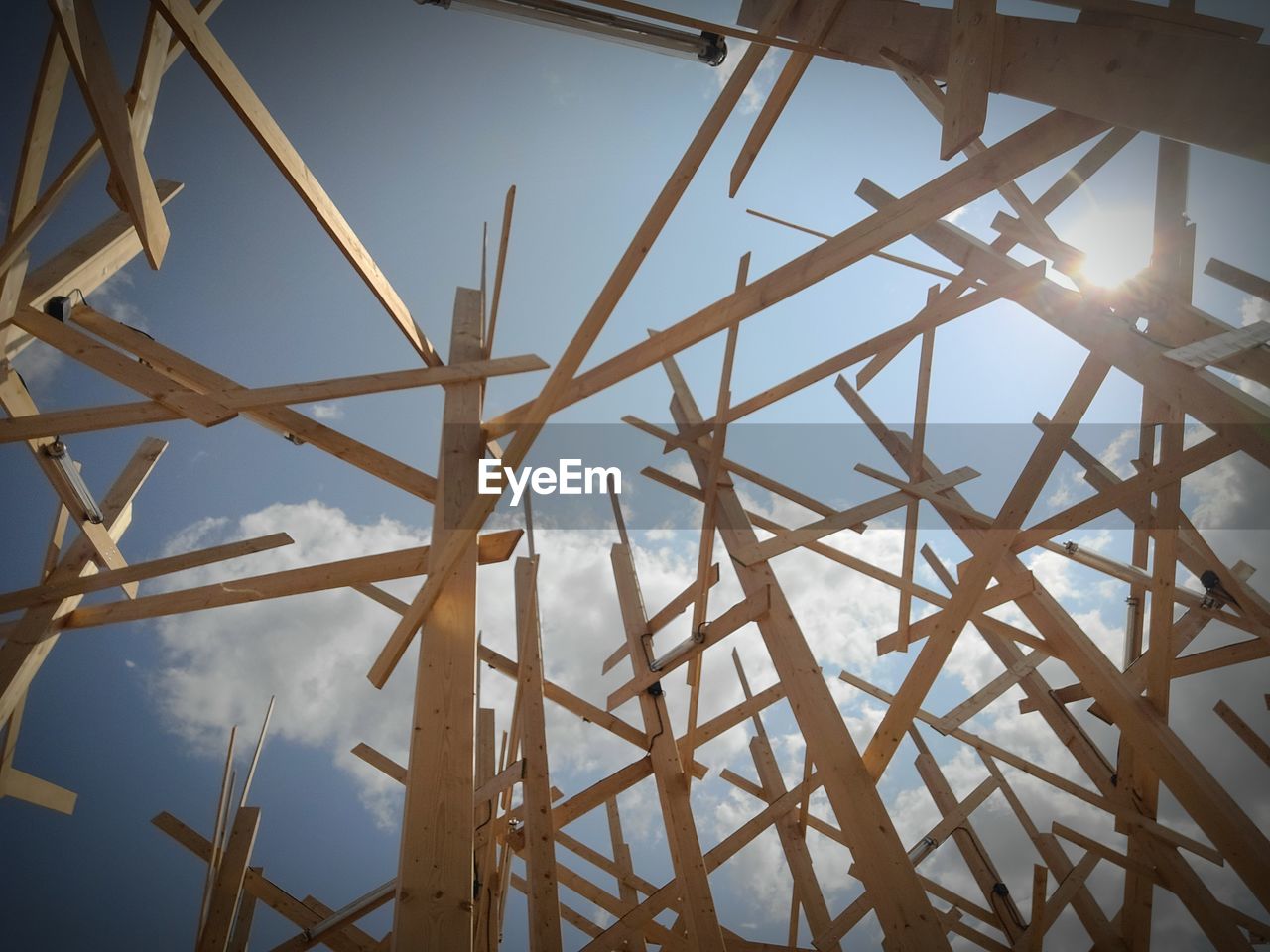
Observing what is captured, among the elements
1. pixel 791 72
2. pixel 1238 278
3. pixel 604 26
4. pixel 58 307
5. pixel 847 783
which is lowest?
pixel 847 783

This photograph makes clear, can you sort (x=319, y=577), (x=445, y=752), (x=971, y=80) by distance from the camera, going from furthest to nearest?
(x=319, y=577) → (x=445, y=752) → (x=971, y=80)

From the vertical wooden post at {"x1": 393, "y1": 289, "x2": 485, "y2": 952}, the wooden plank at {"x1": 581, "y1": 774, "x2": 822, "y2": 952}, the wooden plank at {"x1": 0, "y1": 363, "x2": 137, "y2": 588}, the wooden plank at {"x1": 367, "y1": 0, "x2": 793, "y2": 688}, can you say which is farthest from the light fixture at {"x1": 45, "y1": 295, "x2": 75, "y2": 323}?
the wooden plank at {"x1": 581, "y1": 774, "x2": 822, "y2": 952}

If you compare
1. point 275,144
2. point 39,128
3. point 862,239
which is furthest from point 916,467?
point 39,128

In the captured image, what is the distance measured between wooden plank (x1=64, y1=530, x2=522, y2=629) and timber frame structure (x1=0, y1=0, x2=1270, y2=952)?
0.02 metres

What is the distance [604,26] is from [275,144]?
6.46 feet

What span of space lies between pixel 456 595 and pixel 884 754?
2236 mm

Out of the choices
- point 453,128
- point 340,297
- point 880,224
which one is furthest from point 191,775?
point 880,224

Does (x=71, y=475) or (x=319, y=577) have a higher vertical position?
(x=71, y=475)

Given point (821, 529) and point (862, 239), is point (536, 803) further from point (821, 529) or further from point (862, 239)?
point (862, 239)

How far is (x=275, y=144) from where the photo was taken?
2.70m

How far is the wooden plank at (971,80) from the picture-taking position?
189cm

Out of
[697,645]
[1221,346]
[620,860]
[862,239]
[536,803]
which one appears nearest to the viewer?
[862,239]

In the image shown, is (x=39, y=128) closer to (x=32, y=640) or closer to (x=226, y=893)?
(x=32, y=640)

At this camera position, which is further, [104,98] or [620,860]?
[620,860]
